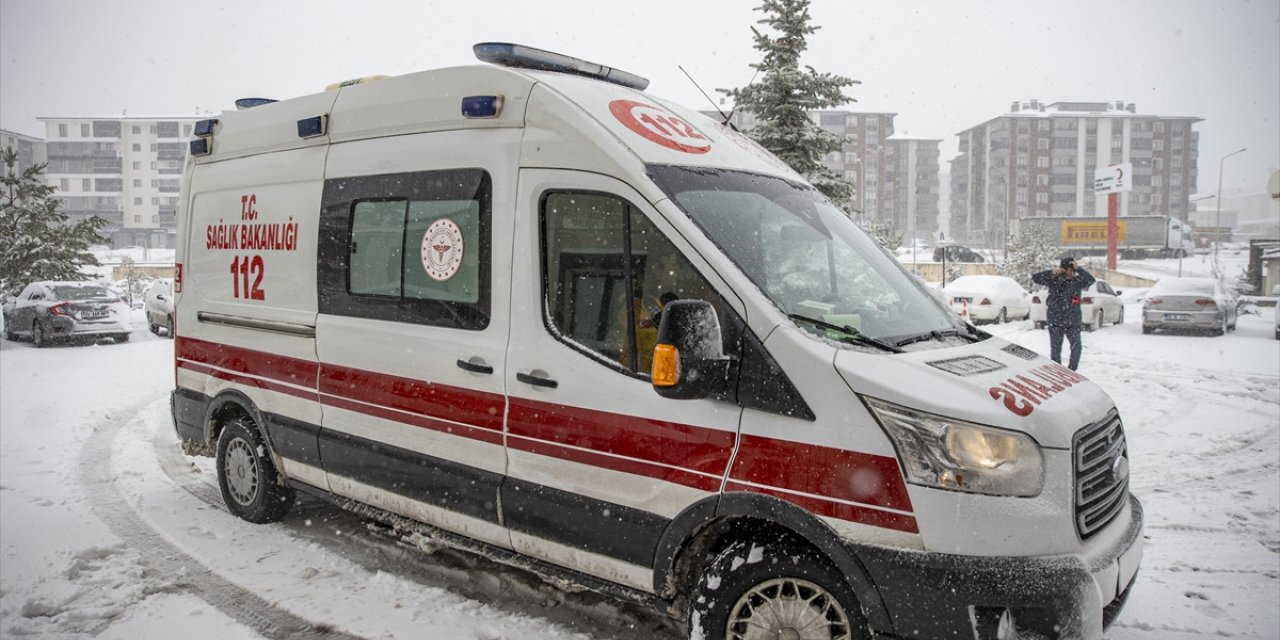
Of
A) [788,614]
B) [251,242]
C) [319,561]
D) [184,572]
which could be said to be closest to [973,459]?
[788,614]

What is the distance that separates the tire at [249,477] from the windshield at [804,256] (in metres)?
3.69

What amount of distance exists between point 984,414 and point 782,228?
4.41 feet

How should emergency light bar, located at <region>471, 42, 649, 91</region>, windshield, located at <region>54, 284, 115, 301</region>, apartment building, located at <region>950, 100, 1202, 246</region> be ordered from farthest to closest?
apartment building, located at <region>950, 100, 1202, 246</region>, windshield, located at <region>54, 284, 115, 301</region>, emergency light bar, located at <region>471, 42, 649, 91</region>

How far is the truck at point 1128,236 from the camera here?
62.6 meters

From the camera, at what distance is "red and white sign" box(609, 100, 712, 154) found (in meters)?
3.82

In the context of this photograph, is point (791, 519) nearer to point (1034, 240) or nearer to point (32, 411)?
point (32, 411)

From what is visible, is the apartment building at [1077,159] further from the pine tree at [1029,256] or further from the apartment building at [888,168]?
the pine tree at [1029,256]

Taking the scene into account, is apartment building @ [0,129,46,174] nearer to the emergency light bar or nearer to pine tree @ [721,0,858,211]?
pine tree @ [721,0,858,211]

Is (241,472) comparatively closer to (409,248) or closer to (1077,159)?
(409,248)

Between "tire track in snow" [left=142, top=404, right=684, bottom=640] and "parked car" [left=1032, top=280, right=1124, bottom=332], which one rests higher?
"parked car" [left=1032, top=280, right=1124, bottom=332]

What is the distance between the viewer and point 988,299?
858 inches

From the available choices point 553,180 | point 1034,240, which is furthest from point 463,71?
point 1034,240

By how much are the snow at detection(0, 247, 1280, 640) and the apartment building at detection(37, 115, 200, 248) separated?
95352 millimetres

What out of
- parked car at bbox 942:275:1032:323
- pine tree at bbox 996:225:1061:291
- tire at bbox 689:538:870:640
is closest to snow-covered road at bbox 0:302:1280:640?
tire at bbox 689:538:870:640
